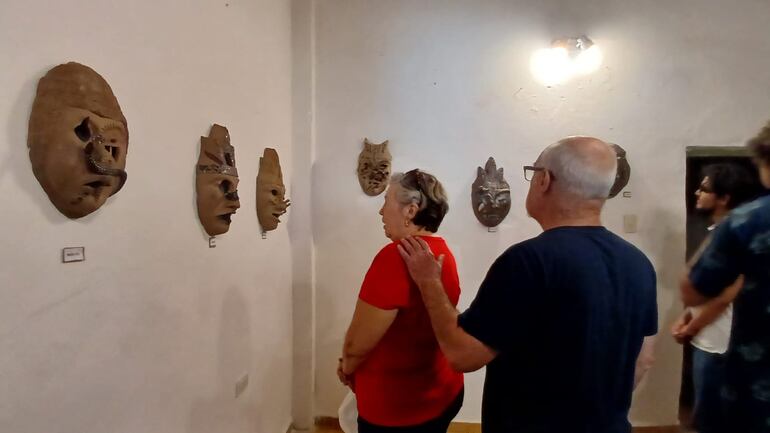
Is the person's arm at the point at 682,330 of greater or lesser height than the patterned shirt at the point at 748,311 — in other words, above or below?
below

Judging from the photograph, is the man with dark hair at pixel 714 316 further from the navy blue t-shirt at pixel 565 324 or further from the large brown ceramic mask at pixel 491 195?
the large brown ceramic mask at pixel 491 195

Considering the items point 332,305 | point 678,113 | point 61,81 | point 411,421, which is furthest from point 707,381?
point 61,81

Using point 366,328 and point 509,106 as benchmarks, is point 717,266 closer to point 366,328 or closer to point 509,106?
point 366,328

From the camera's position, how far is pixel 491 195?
8.31ft

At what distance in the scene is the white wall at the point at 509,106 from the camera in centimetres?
256

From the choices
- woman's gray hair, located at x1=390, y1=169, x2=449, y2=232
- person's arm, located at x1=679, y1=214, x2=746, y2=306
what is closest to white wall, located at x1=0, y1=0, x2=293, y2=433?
woman's gray hair, located at x1=390, y1=169, x2=449, y2=232

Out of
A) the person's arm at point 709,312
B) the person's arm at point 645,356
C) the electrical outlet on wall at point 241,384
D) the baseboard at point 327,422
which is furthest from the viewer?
the baseboard at point 327,422

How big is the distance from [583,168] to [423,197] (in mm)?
433

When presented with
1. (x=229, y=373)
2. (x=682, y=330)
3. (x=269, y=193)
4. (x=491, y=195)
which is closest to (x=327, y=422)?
(x=229, y=373)

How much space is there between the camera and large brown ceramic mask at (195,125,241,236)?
4.65 ft

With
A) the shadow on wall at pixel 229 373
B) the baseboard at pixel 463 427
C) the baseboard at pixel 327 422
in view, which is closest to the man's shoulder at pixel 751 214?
the shadow on wall at pixel 229 373

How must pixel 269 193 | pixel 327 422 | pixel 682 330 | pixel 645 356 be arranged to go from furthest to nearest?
pixel 327 422
pixel 269 193
pixel 682 330
pixel 645 356

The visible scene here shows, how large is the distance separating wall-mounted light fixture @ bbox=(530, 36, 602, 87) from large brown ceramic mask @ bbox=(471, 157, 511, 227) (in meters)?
0.54

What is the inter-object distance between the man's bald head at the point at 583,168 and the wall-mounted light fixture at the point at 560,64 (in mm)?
1824
